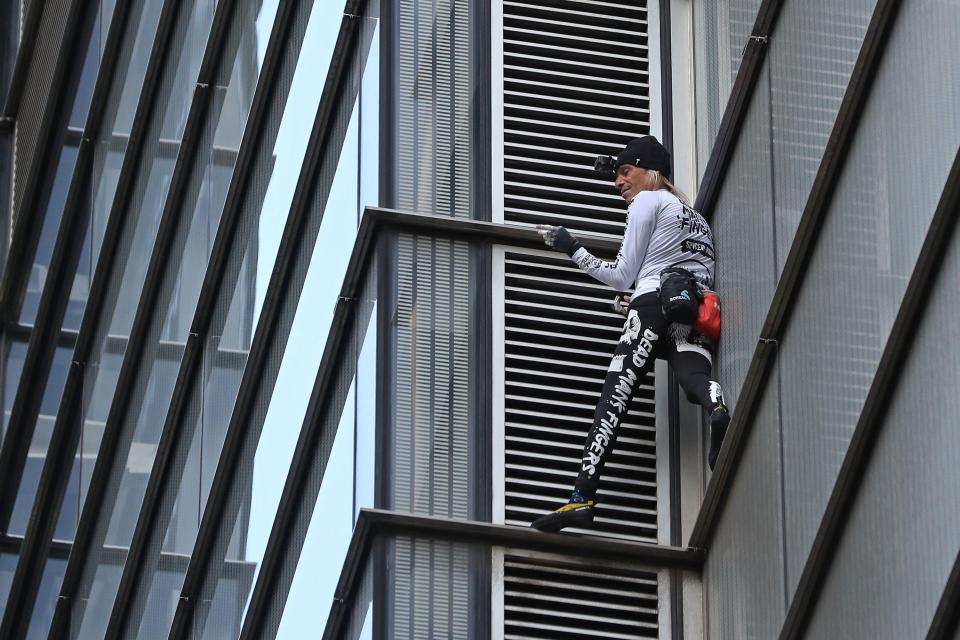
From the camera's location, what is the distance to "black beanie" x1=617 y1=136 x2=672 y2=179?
14875mm

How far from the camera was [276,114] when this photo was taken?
17.8 m

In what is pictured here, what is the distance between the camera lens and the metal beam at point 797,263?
12273 mm

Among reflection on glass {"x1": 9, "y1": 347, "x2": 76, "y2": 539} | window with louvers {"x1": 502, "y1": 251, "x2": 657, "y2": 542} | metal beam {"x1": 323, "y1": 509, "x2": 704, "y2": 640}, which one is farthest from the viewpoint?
reflection on glass {"x1": 9, "y1": 347, "x2": 76, "y2": 539}

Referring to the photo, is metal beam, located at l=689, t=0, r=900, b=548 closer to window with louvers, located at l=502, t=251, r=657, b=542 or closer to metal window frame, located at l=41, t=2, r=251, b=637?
window with louvers, located at l=502, t=251, r=657, b=542

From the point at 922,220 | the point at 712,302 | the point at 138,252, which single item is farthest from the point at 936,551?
the point at 138,252

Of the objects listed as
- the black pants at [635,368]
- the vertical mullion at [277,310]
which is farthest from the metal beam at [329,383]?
the vertical mullion at [277,310]

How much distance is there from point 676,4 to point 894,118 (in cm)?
424

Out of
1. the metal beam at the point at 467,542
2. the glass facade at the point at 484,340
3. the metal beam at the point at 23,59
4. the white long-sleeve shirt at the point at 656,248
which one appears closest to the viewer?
the glass facade at the point at 484,340

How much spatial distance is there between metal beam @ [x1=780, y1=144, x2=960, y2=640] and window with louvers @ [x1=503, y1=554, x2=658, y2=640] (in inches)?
66.8

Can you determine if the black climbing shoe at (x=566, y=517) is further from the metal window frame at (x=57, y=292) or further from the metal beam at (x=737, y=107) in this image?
the metal window frame at (x=57, y=292)

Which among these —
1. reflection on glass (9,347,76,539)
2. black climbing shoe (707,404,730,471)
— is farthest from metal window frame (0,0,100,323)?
black climbing shoe (707,404,730,471)

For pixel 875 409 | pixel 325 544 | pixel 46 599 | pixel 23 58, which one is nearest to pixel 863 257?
pixel 875 409

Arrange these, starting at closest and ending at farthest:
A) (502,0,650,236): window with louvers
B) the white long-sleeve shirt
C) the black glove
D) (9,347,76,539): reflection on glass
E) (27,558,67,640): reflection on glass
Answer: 1. the white long-sleeve shirt
2. the black glove
3. (502,0,650,236): window with louvers
4. (27,558,67,640): reflection on glass
5. (9,347,76,539): reflection on glass

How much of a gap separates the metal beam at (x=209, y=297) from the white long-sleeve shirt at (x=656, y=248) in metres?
3.56
